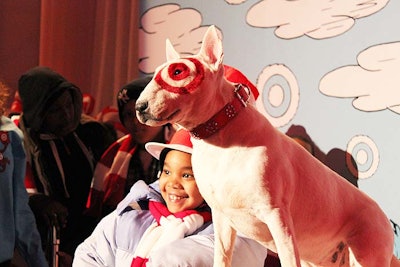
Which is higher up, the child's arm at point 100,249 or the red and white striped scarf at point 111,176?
the child's arm at point 100,249

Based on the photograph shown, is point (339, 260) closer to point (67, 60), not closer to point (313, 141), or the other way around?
point (313, 141)

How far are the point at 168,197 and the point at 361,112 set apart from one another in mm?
608

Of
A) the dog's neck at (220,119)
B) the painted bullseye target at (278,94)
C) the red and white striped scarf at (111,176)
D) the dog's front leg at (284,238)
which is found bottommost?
the red and white striped scarf at (111,176)

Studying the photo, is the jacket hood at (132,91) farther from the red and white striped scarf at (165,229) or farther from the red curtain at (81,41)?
the red and white striped scarf at (165,229)

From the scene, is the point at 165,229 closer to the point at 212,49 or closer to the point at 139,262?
the point at 139,262

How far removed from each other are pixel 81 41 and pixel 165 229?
1.67 m

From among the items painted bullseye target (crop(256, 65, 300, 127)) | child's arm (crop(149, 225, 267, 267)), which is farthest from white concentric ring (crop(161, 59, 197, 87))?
painted bullseye target (crop(256, 65, 300, 127))

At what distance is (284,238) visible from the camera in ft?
2.06

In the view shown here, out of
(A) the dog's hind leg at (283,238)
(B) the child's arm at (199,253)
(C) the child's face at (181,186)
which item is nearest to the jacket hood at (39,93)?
(C) the child's face at (181,186)

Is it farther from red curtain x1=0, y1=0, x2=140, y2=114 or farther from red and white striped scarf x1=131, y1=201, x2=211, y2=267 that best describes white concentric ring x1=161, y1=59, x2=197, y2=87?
red curtain x1=0, y1=0, x2=140, y2=114

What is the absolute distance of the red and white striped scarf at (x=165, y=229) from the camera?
1.08m

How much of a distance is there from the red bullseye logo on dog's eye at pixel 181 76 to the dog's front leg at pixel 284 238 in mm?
160

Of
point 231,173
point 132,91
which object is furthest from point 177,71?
point 132,91

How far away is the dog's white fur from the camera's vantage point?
2.06ft
